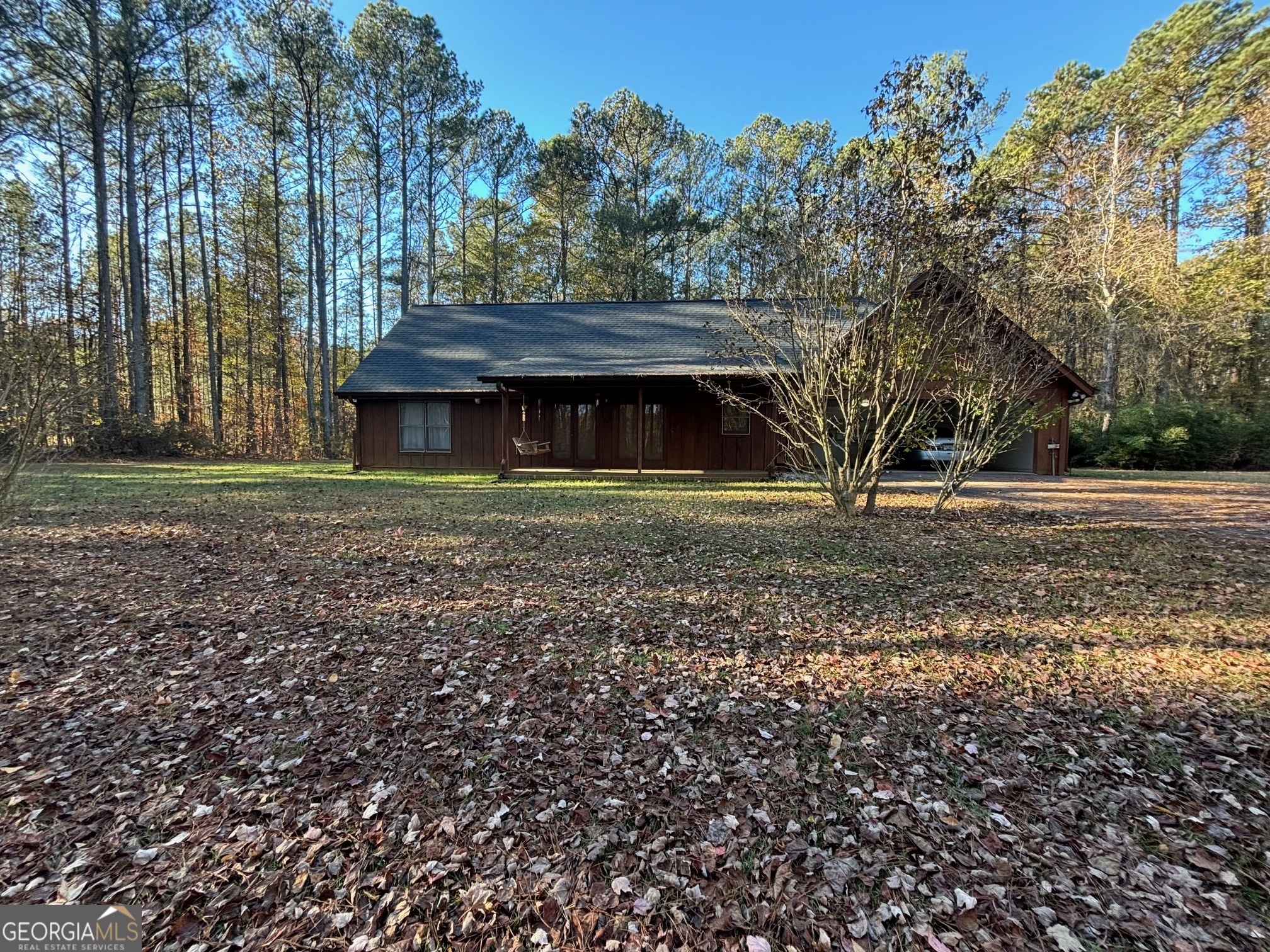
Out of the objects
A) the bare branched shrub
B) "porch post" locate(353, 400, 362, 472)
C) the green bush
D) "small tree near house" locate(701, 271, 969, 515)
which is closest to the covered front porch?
"porch post" locate(353, 400, 362, 472)

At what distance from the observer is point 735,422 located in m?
15.3

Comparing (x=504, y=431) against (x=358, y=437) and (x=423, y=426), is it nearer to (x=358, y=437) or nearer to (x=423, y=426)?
(x=423, y=426)

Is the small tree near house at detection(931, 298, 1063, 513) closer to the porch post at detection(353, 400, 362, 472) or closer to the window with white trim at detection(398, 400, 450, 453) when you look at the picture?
the window with white trim at detection(398, 400, 450, 453)

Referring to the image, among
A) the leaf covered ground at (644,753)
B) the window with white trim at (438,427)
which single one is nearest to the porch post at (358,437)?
the window with white trim at (438,427)

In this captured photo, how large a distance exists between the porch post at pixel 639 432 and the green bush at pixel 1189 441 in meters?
15.4

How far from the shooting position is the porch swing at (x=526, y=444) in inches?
582

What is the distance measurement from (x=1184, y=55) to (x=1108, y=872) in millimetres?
29201

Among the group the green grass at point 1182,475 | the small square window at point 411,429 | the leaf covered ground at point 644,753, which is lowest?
the leaf covered ground at point 644,753

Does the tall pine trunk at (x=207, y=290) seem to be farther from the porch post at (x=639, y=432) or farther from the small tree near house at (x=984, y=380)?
the small tree near house at (x=984, y=380)

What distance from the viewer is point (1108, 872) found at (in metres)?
2.05

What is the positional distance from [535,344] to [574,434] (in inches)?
144

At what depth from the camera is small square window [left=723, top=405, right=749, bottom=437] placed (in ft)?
50.0

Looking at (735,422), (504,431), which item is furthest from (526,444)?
(735,422)

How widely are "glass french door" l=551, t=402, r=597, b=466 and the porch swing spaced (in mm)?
349
